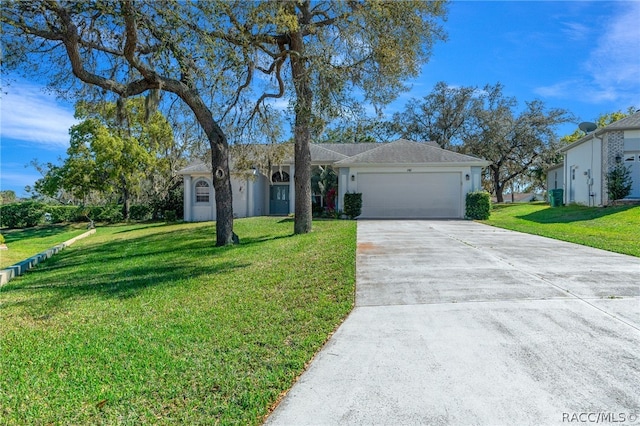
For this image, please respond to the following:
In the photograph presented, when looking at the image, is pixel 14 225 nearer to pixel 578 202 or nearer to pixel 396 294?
pixel 396 294

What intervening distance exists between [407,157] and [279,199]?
824cm

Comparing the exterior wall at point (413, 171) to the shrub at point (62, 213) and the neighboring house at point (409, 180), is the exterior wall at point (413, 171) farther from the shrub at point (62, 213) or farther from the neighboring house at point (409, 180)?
the shrub at point (62, 213)

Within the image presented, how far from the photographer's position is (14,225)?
82.7 feet

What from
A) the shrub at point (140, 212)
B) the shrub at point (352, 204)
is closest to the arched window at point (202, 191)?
the shrub at point (140, 212)

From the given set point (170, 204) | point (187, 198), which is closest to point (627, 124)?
point (187, 198)

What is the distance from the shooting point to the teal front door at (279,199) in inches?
926

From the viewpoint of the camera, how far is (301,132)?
37.9 ft

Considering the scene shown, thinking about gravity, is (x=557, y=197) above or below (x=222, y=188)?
below

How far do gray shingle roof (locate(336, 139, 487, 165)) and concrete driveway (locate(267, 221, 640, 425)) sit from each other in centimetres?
1315

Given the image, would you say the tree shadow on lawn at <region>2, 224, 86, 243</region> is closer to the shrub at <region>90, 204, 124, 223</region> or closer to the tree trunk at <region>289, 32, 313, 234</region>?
the shrub at <region>90, 204, 124, 223</region>

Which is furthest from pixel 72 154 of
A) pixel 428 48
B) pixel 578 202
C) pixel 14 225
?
pixel 578 202

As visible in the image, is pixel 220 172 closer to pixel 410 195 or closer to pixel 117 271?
pixel 117 271

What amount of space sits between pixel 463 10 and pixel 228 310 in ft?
35.5

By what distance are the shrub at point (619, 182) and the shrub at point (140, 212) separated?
25902 millimetres
